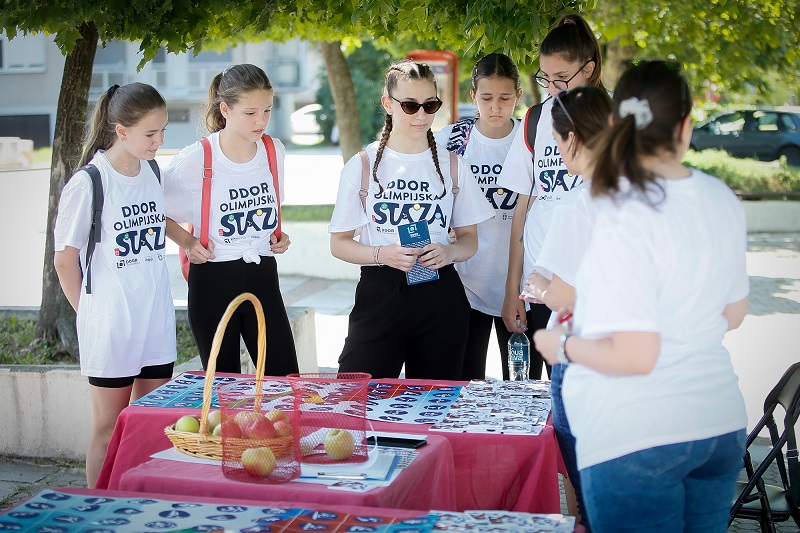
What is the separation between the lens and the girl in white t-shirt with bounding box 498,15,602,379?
4121mm

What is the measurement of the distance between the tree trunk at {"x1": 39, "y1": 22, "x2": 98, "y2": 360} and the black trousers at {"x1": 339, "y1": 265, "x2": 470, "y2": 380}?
290cm

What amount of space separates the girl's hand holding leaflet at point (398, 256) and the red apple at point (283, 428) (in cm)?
123

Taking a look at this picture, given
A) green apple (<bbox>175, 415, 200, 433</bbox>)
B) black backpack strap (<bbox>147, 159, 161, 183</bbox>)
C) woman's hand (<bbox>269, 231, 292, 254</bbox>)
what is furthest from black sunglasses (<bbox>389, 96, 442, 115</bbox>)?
green apple (<bbox>175, 415, 200, 433</bbox>)

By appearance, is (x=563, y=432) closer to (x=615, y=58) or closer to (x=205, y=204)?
(x=205, y=204)

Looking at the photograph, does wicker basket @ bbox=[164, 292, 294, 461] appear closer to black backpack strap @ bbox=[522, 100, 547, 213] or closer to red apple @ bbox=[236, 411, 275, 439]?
red apple @ bbox=[236, 411, 275, 439]

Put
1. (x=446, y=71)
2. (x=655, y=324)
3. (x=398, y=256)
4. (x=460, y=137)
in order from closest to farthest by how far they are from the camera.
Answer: (x=655, y=324), (x=398, y=256), (x=460, y=137), (x=446, y=71)

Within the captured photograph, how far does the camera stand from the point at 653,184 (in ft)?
7.14

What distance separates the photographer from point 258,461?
2.70m

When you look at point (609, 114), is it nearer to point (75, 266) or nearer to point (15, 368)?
point (75, 266)

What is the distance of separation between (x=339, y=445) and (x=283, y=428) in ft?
0.56

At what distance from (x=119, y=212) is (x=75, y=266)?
0.29 meters

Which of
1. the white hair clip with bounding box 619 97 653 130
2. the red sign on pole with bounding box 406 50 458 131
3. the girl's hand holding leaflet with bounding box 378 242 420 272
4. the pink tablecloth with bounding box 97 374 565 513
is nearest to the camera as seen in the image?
the white hair clip with bounding box 619 97 653 130

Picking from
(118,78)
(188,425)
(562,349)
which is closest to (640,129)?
(562,349)

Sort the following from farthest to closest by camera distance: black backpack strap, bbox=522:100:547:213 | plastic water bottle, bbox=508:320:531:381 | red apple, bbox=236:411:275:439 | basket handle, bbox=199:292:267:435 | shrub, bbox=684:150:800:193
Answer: shrub, bbox=684:150:800:193, plastic water bottle, bbox=508:320:531:381, black backpack strap, bbox=522:100:547:213, basket handle, bbox=199:292:267:435, red apple, bbox=236:411:275:439
